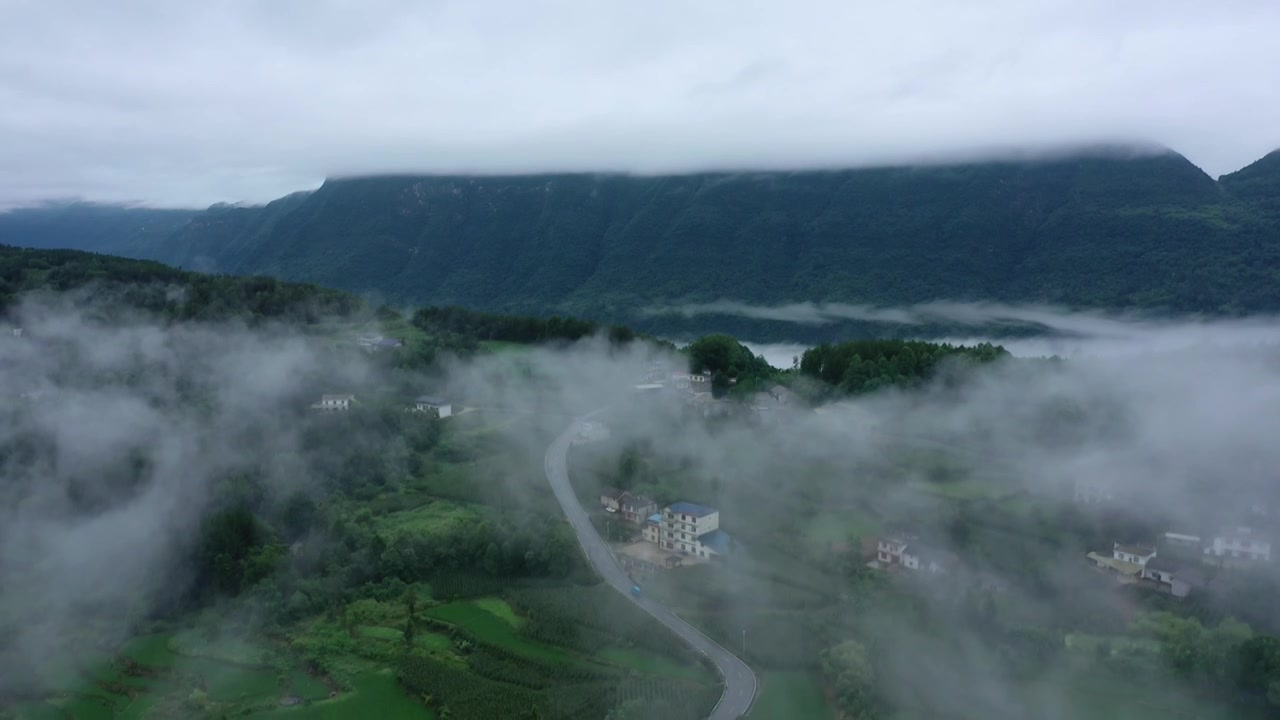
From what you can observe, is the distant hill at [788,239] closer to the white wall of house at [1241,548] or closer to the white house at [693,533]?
the white wall of house at [1241,548]

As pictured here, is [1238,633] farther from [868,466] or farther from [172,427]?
[172,427]

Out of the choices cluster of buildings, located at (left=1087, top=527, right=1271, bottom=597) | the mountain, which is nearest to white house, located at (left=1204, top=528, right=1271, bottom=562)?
cluster of buildings, located at (left=1087, top=527, right=1271, bottom=597)

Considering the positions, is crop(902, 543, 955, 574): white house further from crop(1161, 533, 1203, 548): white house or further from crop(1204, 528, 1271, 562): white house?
crop(1204, 528, 1271, 562): white house

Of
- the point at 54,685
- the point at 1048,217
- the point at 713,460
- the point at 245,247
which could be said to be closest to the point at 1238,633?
the point at 713,460

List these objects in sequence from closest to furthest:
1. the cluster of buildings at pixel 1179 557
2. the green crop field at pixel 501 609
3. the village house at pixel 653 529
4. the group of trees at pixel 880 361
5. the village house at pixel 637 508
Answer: the cluster of buildings at pixel 1179 557 → the green crop field at pixel 501 609 → the village house at pixel 653 529 → the village house at pixel 637 508 → the group of trees at pixel 880 361

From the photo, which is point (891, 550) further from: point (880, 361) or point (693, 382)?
point (693, 382)

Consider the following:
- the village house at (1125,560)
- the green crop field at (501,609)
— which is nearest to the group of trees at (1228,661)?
the village house at (1125,560)

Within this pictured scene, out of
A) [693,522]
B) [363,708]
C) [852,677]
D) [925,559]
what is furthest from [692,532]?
[363,708]
